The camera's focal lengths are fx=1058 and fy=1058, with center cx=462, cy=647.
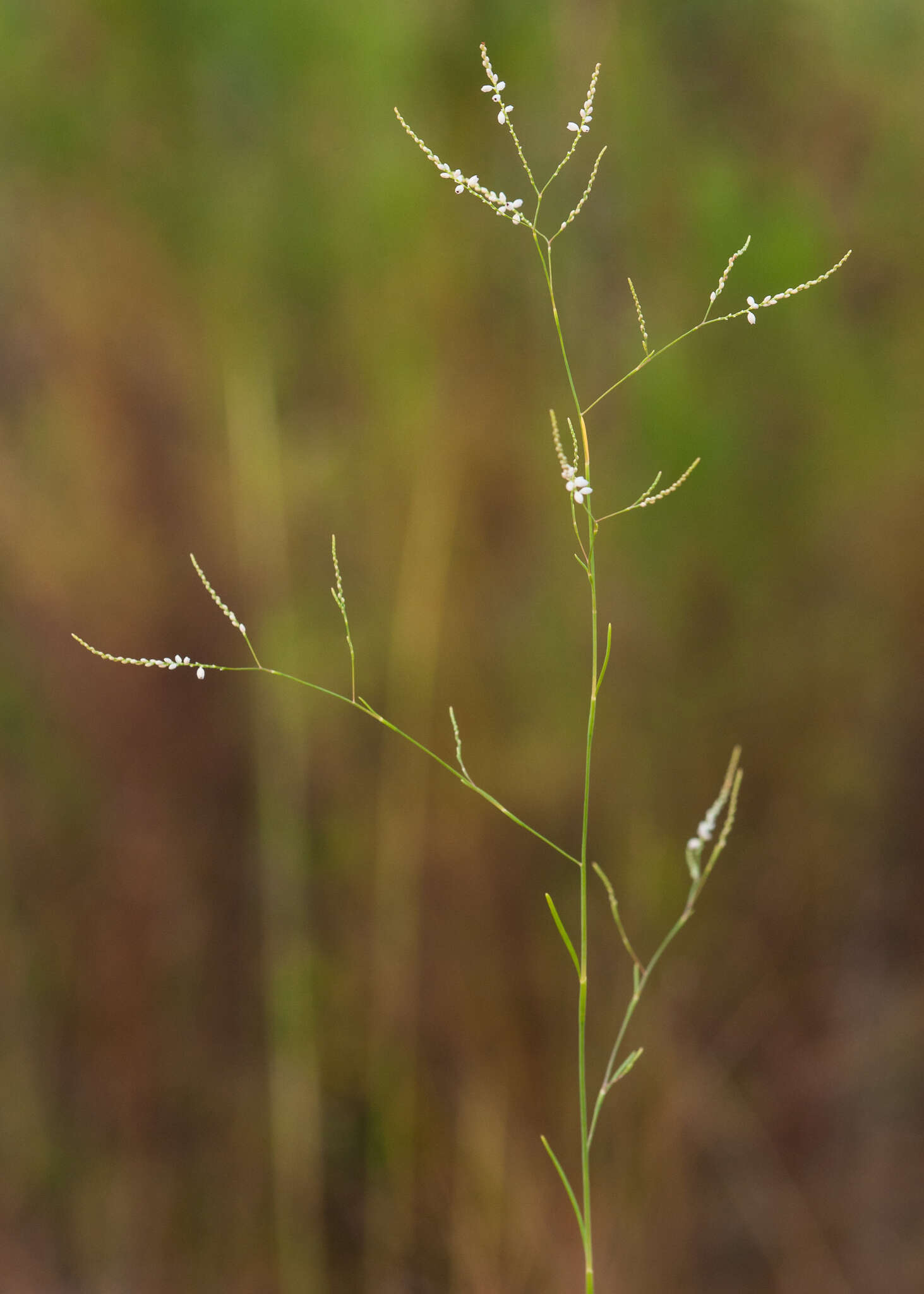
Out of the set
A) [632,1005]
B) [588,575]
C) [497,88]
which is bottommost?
[632,1005]

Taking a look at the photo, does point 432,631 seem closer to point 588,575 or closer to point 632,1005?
point 588,575

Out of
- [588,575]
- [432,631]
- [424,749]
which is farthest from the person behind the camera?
[432,631]

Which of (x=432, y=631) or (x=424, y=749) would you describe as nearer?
(x=424, y=749)

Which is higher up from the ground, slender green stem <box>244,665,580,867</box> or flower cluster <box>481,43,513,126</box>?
flower cluster <box>481,43,513,126</box>

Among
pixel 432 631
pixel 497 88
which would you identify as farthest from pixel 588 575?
pixel 432 631

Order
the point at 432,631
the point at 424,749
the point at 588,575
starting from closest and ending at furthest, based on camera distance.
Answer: the point at 424,749, the point at 588,575, the point at 432,631

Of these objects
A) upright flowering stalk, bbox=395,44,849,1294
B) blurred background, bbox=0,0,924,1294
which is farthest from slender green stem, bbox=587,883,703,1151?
blurred background, bbox=0,0,924,1294

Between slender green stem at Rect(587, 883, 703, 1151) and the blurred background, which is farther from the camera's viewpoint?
the blurred background

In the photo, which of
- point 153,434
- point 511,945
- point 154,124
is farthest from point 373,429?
point 511,945

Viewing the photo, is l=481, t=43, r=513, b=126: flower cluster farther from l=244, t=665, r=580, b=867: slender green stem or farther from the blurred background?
the blurred background
